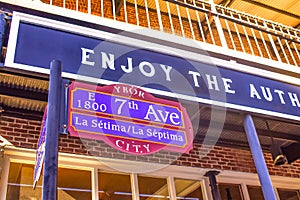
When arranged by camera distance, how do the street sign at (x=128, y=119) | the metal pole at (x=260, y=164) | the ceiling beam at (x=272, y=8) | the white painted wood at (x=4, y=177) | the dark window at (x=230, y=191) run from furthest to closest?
1. the ceiling beam at (x=272, y=8)
2. the dark window at (x=230, y=191)
3. the white painted wood at (x=4, y=177)
4. the metal pole at (x=260, y=164)
5. the street sign at (x=128, y=119)

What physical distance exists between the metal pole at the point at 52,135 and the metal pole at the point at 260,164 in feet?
6.61

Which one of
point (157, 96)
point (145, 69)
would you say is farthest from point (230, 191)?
point (145, 69)

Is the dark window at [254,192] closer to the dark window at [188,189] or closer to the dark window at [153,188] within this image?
the dark window at [188,189]

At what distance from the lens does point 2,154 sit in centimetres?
453

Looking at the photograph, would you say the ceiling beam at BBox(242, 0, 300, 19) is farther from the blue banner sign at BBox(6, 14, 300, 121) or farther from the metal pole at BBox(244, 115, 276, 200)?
the metal pole at BBox(244, 115, 276, 200)

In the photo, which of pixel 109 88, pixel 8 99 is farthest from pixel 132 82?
pixel 8 99

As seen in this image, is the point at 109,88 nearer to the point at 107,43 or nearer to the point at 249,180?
the point at 107,43

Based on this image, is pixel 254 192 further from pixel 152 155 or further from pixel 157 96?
pixel 157 96

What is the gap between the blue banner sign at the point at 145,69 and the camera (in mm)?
2807

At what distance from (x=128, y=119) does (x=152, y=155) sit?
2.69m

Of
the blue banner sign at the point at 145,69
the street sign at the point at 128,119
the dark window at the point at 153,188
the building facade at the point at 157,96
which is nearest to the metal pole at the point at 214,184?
the building facade at the point at 157,96

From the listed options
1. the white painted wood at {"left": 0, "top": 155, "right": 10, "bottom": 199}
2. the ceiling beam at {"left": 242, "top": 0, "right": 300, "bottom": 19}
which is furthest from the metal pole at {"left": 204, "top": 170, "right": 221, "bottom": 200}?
the ceiling beam at {"left": 242, "top": 0, "right": 300, "bottom": 19}

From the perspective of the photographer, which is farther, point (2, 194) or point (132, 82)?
point (2, 194)

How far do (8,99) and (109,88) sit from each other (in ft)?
7.26
